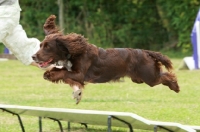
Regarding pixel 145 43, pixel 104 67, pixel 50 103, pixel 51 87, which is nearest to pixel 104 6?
pixel 145 43

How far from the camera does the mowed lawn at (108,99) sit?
7977 millimetres

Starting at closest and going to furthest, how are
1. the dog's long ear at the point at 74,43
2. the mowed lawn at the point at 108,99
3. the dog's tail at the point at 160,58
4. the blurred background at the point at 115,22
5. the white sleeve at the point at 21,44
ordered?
the dog's long ear at the point at 74,43 → the dog's tail at the point at 160,58 → the mowed lawn at the point at 108,99 → the white sleeve at the point at 21,44 → the blurred background at the point at 115,22

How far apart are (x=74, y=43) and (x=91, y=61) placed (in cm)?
24

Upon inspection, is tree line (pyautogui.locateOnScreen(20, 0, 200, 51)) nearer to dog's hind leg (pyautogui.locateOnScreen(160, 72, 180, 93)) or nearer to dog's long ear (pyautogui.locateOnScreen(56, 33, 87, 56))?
dog's hind leg (pyautogui.locateOnScreen(160, 72, 180, 93))

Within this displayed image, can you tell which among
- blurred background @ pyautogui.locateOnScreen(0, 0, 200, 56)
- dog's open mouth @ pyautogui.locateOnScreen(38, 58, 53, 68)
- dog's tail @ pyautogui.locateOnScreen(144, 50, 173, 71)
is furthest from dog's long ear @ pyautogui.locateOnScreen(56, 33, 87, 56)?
blurred background @ pyautogui.locateOnScreen(0, 0, 200, 56)

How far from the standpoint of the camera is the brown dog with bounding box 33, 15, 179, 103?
6.73m

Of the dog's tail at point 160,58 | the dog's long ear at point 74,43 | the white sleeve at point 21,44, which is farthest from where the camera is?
the white sleeve at point 21,44

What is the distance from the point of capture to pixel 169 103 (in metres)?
9.27

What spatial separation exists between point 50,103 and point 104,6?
41.5 ft

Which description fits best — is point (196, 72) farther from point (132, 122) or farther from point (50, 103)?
point (132, 122)

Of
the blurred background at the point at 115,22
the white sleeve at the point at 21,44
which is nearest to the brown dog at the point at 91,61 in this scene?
the white sleeve at the point at 21,44

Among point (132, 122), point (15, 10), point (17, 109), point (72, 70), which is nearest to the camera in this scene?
point (132, 122)

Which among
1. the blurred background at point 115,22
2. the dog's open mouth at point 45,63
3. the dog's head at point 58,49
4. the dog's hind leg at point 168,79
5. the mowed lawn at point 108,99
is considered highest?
the blurred background at point 115,22

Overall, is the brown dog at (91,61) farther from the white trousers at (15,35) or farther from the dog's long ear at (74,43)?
the white trousers at (15,35)
